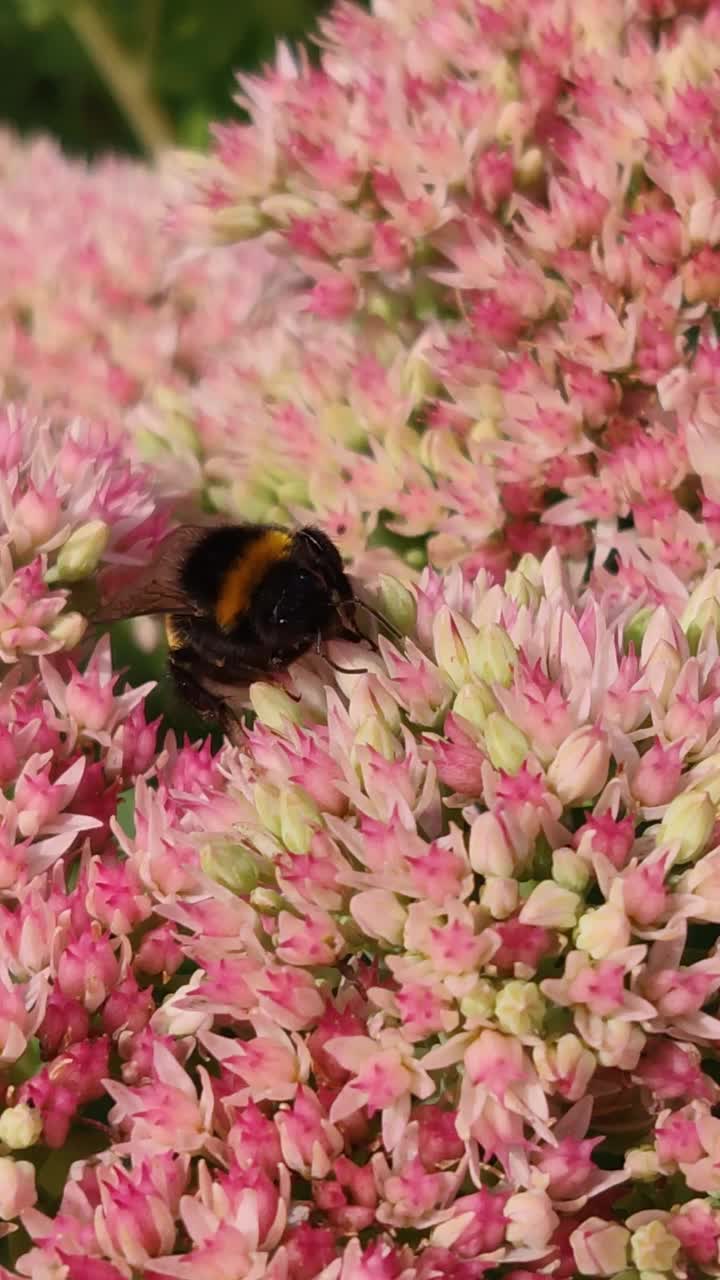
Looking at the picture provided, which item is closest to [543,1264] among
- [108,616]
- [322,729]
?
[322,729]

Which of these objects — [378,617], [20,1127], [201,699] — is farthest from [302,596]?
[20,1127]

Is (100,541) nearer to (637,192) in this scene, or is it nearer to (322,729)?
(322,729)

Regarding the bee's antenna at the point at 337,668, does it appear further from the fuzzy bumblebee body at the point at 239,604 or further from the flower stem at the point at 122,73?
the flower stem at the point at 122,73

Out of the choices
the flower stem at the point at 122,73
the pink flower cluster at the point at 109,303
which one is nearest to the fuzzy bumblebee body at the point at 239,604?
the pink flower cluster at the point at 109,303

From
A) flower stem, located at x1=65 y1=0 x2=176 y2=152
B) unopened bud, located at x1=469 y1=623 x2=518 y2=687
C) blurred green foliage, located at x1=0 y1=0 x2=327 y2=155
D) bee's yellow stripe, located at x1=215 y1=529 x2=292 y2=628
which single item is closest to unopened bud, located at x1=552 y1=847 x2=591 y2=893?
unopened bud, located at x1=469 y1=623 x2=518 y2=687

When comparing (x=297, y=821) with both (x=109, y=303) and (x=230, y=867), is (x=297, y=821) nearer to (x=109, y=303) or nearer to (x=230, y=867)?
(x=230, y=867)

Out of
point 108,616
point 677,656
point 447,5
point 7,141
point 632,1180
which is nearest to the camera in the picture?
point 632,1180
